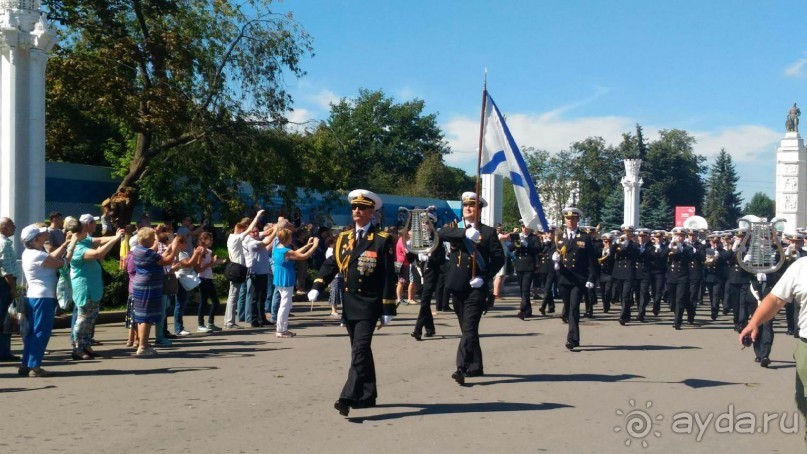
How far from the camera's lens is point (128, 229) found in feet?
46.6

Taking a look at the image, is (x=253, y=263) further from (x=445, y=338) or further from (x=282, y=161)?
(x=282, y=161)

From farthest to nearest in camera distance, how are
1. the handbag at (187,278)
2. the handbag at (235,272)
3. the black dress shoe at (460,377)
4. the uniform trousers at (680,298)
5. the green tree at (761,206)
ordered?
the green tree at (761,206)
the uniform trousers at (680,298)
the handbag at (235,272)
the handbag at (187,278)
the black dress shoe at (460,377)

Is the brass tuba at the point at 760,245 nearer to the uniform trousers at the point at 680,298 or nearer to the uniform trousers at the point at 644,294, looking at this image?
the uniform trousers at the point at 680,298

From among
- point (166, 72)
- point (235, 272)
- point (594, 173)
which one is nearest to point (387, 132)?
point (594, 173)

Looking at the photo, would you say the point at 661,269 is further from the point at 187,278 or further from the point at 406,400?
the point at 406,400

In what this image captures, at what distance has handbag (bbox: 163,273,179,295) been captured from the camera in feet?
41.5

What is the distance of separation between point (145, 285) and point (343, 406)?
4760 millimetres

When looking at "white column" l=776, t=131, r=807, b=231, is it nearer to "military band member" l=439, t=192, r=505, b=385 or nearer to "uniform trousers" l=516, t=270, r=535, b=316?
"uniform trousers" l=516, t=270, r=535, b=316

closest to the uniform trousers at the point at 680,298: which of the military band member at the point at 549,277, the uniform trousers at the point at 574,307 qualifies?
the military band member at the point at 549,277

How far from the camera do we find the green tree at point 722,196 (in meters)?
88.1

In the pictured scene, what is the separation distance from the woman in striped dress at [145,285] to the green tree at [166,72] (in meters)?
10.1

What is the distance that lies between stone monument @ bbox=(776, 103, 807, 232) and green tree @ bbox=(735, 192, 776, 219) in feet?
272

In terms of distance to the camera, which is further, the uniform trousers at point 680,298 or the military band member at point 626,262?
the military band member at point 626,262

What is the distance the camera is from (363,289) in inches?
310
